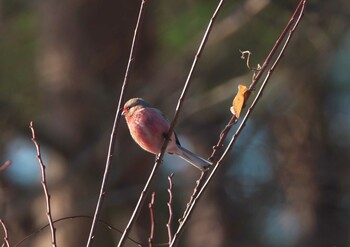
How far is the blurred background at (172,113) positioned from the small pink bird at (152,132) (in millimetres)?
3619

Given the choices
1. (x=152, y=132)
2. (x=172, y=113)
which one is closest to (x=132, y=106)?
(x=152, y=132)

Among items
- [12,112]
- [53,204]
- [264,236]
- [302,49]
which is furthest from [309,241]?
[12,112]

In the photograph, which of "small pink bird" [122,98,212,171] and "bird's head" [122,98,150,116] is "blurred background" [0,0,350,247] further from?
"small pink bird" [122,98,212,171]

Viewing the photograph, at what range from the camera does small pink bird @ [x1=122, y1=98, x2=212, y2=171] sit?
3326mm

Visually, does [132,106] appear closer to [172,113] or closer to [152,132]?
[152,132]

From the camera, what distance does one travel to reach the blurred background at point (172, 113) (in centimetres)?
756

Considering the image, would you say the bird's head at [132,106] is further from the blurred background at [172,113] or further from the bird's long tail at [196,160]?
the blurred background at [172,113]

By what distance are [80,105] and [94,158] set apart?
67 cm

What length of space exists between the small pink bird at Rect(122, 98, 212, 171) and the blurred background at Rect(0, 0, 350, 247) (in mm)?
3619

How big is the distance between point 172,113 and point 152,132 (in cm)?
420

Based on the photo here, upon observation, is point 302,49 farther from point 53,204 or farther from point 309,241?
point 53,204

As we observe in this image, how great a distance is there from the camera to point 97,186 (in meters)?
7.80

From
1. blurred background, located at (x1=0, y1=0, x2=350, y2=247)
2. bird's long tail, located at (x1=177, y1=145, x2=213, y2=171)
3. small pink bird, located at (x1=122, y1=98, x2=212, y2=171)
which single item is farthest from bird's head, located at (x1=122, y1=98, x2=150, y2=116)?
blurred background, located at (x1=0, y1=0, x2=350, y2=247)

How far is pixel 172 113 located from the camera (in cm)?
754
